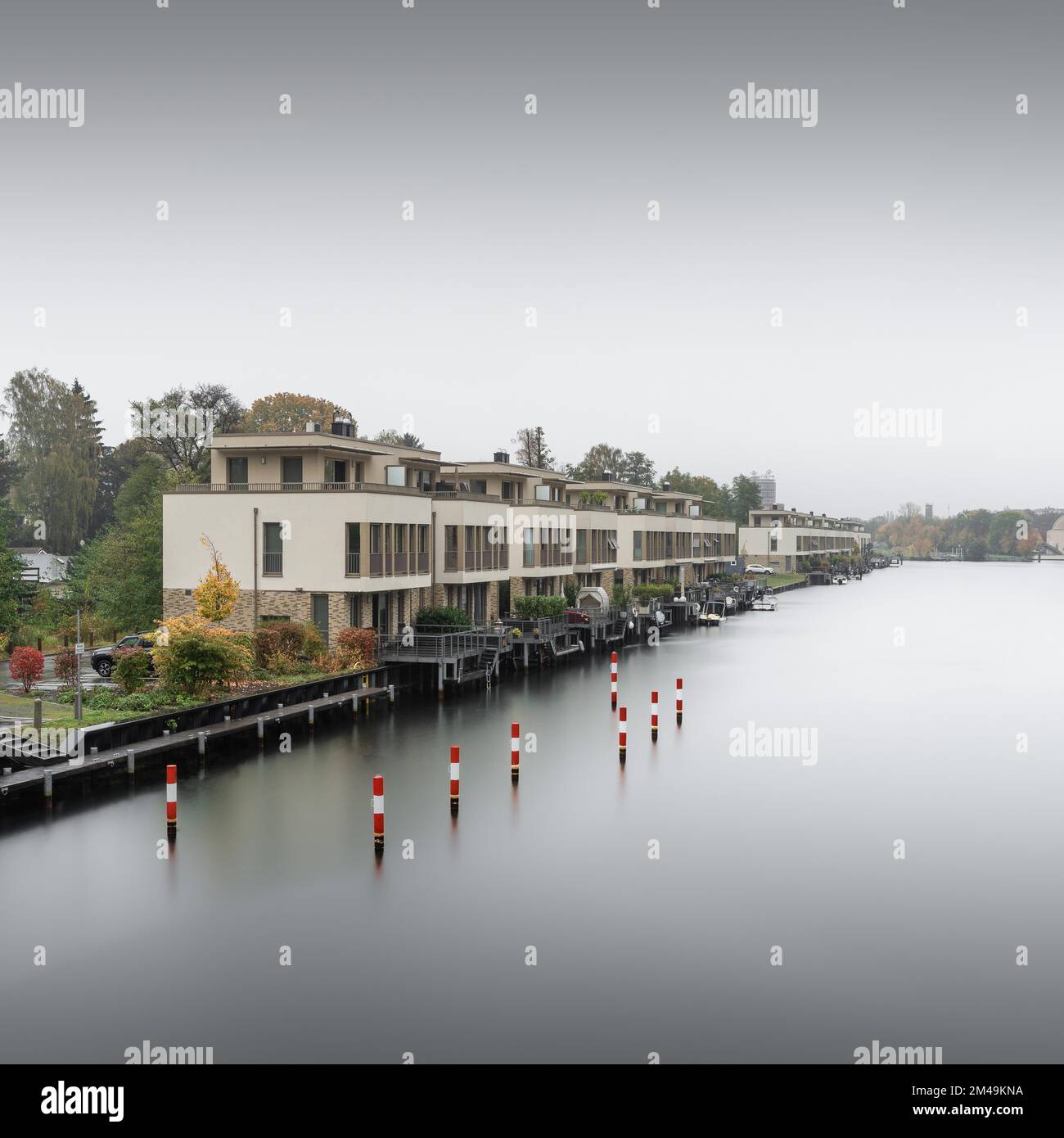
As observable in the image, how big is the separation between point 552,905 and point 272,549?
2582 cm

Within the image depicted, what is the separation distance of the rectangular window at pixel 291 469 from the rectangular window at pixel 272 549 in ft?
6.92

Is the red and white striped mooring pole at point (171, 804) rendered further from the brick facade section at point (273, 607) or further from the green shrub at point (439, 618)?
the green shrub at point (439, 618)

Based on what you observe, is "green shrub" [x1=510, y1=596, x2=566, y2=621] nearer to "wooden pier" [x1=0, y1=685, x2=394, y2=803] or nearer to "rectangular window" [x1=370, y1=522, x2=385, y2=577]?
"rectangular window" [x1=370, y1=522, x2=385, y2=577]

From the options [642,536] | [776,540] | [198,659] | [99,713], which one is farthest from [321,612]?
[776,540]

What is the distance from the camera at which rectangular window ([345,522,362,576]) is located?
4147cm

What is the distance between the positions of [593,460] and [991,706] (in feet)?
370

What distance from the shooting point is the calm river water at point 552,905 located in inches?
582

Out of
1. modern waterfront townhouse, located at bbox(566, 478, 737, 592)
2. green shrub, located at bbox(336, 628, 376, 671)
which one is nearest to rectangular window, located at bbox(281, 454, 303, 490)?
green shrub, located at bbox(336, 628, 376, 671)

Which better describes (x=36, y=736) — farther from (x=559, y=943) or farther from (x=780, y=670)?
(x=780, y=670)

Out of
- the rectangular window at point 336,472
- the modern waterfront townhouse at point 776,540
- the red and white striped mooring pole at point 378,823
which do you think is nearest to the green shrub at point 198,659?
the red and white striped mooring pole at point 378,823

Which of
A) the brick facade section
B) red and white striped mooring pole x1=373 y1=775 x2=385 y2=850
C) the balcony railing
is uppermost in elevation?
the balcony railing

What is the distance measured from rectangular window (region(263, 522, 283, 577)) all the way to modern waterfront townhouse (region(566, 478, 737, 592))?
29.9 m

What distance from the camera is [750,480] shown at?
190375 mm

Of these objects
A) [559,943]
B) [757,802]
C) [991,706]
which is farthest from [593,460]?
[559,943]
